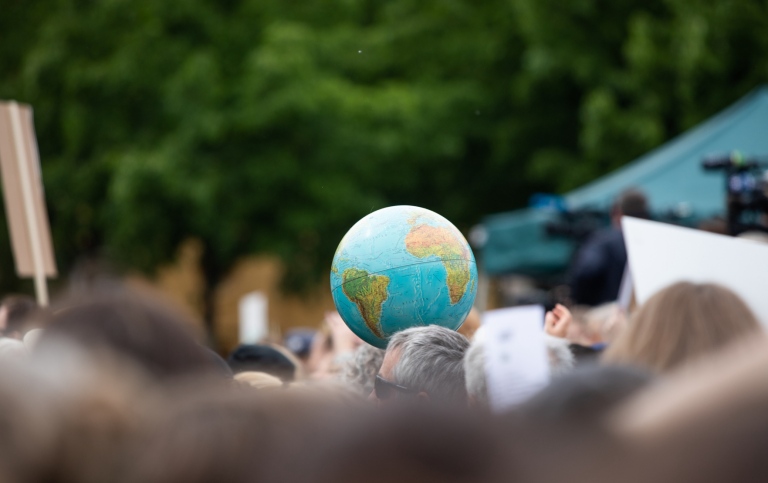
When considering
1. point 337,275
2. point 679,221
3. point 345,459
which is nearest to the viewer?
point 345,459

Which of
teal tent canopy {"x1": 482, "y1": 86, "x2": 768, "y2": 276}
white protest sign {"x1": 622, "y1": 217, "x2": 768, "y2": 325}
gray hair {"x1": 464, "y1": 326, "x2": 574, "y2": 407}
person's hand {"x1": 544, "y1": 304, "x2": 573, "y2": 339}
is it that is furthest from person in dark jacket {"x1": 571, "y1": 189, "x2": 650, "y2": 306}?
gray hair {"x1": 464, "y1": 326, "x2": 574, "y2": 407}

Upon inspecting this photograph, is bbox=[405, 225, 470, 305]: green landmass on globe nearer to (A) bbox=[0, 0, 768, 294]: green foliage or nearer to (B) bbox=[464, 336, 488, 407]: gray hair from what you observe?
(B) bbox=[464, 336, 488, 407]: gray hair

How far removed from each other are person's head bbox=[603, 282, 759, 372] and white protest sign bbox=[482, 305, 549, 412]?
17cm

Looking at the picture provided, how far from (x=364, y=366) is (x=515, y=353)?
1439 millimetres

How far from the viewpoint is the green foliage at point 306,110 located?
16000 mm

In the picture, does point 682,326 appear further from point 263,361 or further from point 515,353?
point 263,361

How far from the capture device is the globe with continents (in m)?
3.63

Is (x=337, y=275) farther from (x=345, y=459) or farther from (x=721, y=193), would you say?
(x=721, y=193)

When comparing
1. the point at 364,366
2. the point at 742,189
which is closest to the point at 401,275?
the point at 364,366

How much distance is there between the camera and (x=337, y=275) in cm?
378

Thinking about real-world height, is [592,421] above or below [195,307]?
below

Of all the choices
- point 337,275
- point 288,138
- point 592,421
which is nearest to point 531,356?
point 592,421

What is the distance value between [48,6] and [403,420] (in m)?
18.8

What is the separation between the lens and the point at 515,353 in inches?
100.0
